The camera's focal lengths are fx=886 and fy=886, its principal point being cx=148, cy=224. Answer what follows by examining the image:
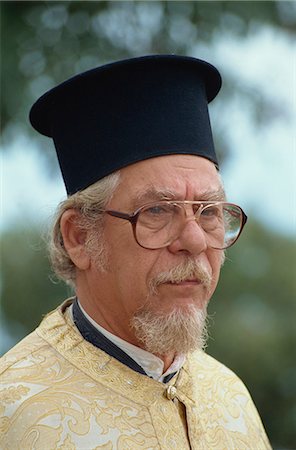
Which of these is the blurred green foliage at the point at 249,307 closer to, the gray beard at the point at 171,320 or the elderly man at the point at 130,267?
the elderly man at the point at 130,267

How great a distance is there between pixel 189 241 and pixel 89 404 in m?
0.57

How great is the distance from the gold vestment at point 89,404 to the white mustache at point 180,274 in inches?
11.4

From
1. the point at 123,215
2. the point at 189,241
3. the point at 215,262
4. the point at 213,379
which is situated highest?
the point at 123,215

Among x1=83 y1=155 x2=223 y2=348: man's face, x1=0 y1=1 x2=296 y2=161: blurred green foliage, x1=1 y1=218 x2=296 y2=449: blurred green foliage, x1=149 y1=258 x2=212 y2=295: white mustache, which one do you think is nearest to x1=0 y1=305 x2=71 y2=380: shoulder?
x1=83 y1=155 x2=223 y2=348: man's face

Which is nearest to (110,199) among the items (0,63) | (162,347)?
(162,347)

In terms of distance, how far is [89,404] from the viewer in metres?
2.65

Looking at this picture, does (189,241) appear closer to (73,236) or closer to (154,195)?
(154,195)

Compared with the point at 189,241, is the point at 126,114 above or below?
above

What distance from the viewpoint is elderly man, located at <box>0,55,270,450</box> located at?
2650 millimetres

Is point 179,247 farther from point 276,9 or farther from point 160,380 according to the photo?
point 276,9

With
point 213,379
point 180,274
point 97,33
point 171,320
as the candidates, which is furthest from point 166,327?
point 97,33

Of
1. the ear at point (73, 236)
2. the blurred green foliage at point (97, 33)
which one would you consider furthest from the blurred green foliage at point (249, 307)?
the ear at point (73, 236)

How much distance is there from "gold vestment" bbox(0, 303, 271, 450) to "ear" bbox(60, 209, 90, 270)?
0.20 meters

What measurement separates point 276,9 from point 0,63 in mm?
2406
